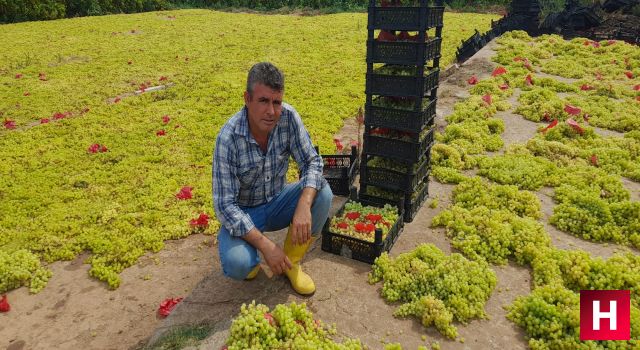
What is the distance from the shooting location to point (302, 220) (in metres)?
5.00

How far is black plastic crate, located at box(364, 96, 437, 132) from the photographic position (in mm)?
6750

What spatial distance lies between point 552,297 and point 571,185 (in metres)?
4.21

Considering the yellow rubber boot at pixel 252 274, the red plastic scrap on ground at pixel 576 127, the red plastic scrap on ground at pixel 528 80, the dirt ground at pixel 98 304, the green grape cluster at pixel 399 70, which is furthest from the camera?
the red plastic scrap on ground at pixel 528 80

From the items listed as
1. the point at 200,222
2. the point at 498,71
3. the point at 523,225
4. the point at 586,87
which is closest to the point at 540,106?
the point at 586,87

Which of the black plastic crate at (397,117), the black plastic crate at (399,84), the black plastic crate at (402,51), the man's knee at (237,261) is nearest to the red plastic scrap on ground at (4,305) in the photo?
the man's knee at (237,261)

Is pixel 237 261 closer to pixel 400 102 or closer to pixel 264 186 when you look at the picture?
pixel 264 186

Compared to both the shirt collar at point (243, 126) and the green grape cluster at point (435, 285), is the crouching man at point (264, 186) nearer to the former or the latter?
the shirt collar at point (243, 126)

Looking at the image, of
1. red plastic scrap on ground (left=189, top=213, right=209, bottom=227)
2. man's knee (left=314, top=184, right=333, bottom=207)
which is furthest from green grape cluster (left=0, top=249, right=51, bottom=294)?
man's knee (left=314, top=184, right=333, bottom=207)

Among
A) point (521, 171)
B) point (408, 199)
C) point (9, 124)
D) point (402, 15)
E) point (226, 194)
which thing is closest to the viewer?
point (226, 194)

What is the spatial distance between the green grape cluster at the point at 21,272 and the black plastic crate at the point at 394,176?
221 inches

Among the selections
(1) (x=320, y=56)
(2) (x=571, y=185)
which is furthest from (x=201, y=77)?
(2) (x=571, y=185)

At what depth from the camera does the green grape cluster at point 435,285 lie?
493 cm

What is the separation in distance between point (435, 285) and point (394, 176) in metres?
2.42

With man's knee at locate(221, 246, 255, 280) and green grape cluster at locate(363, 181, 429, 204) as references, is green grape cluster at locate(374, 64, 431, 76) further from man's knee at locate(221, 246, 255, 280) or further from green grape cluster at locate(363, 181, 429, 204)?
man's knee at locate(221, 246, 255, 280)
